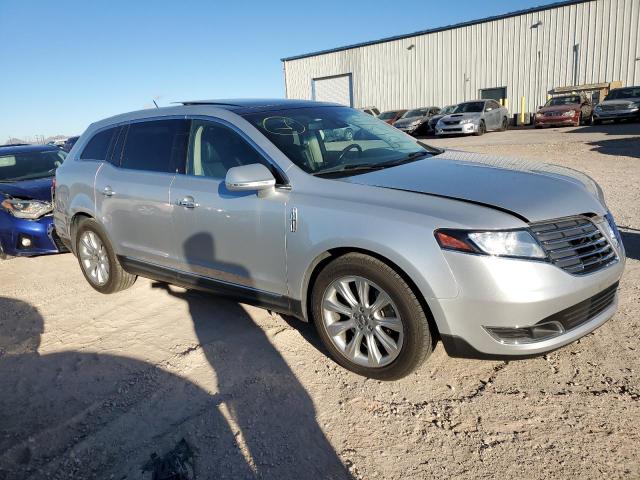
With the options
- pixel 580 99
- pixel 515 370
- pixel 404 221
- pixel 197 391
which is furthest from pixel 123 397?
pixel 580 99

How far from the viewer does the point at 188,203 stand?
3738 millimetres

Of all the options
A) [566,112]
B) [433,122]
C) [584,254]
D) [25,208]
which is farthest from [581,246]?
[433,122]

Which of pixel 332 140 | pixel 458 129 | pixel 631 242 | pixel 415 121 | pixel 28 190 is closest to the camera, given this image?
pixel 332 140

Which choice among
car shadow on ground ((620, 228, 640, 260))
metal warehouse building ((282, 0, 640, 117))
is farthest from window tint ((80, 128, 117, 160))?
metal warehouse building ((282, 0, 640, 117))

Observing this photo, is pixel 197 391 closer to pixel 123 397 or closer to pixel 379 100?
pixel 123 397

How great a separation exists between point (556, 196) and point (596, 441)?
52.0 inches

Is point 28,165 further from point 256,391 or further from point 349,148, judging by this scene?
point 256,391

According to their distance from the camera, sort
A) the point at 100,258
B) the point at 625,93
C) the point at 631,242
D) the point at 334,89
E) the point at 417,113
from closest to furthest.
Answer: the point at 100,258
the point at 631,242
the point at 625,93
the point at 417,113
the point at 334,89

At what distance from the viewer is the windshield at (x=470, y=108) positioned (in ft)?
78.5

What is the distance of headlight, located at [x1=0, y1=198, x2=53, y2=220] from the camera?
6262 millimetres

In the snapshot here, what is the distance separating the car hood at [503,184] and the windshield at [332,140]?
289 millimetres

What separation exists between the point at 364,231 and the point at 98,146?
3.36 meters

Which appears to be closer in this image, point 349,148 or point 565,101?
point 349,148

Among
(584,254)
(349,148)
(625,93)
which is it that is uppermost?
(625,93)
